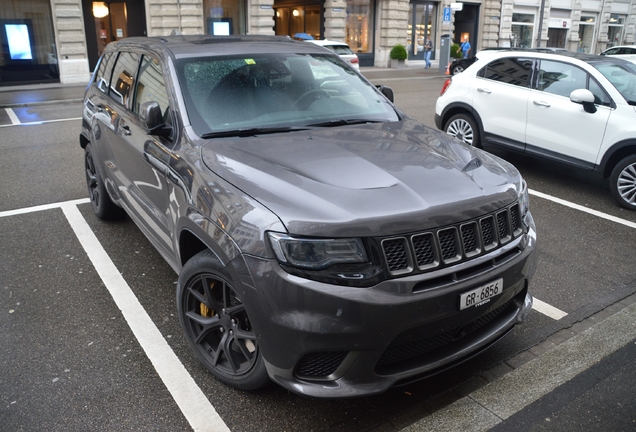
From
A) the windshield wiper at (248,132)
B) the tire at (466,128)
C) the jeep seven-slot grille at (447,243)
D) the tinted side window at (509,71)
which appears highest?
the tinted side window at (509,71)

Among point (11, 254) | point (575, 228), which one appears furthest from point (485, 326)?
point (11, 254)

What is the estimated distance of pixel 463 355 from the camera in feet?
9.76

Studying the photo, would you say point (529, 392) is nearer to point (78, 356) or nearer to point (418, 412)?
point (418, 412)

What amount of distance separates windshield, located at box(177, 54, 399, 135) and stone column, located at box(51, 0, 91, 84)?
20.1m

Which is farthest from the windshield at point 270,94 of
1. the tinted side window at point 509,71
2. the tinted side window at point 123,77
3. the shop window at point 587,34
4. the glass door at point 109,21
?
the shop window at point 587,34

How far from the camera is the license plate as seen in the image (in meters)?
2.80

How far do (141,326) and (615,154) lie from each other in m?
5.63

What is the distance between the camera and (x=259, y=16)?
26203 mm

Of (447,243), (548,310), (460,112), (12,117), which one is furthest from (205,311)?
(12,117)

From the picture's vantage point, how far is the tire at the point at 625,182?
21.7ft

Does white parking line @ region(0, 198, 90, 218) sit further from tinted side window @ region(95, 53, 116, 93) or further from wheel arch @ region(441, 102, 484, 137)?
wheel arch @ region(441, 102, 484, 137)

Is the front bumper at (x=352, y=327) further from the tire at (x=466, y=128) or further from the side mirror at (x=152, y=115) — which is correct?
the tire at (x=466, y=128)

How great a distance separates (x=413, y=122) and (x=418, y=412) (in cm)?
206

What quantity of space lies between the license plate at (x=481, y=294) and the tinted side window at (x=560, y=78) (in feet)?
17.0
